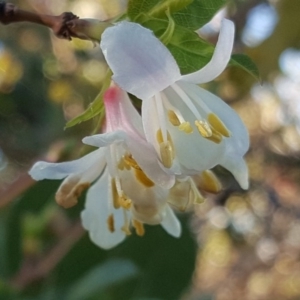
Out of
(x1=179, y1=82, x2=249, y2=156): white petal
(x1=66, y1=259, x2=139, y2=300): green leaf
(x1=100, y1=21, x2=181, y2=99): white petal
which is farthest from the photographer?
(x1=66, y1=259, x2=139, y2=300): green leaf

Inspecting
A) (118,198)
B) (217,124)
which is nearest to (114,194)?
(118,198)

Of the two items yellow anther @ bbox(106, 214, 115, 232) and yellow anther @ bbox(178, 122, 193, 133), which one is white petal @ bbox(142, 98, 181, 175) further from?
yellow anther @ bbox(106, 214, 115, 232)

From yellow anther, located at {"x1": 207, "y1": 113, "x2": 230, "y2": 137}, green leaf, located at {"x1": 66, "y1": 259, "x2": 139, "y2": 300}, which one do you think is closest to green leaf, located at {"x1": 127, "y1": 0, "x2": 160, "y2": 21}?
yellow anther, located at {"x1": 207, "y1": 113, "x2": 230, "y2": 137}

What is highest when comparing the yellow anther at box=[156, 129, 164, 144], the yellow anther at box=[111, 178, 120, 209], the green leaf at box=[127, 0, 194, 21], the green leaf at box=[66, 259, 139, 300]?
the green leaf at box=[127, 0, 194, 21]

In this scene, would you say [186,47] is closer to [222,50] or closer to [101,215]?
[222,50]

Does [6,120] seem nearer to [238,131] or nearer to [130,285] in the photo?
[130,285]

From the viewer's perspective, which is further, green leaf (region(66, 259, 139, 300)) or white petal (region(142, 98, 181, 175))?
green leaf (region(66, 259, 139, 300))

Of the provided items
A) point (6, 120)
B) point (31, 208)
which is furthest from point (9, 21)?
point (6, 120)
